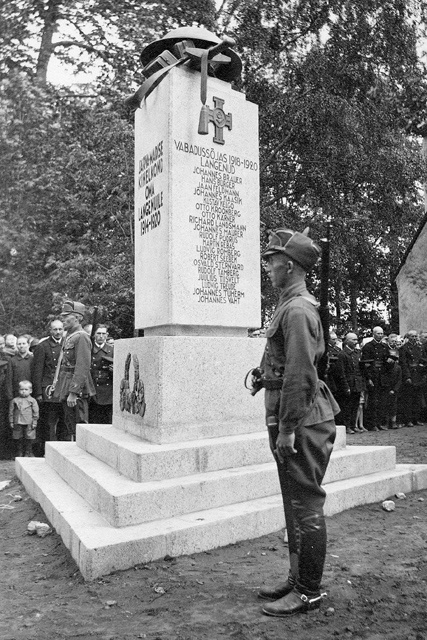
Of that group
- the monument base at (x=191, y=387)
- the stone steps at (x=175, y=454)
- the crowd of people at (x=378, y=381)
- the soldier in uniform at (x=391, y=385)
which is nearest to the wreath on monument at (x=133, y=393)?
the monument base at (x=191, y=387)

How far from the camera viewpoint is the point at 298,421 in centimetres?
356

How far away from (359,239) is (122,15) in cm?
851

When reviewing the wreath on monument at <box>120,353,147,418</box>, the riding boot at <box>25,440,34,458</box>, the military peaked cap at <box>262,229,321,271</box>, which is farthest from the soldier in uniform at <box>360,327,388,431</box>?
the military peaked cap at <box>262,229,321,271</box>

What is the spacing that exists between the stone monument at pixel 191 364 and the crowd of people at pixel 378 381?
6140mm

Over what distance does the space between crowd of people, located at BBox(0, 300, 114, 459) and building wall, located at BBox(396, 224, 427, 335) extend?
45.4ft

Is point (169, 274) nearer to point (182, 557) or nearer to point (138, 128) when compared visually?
point (138, 128)

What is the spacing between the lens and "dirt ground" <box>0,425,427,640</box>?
3.47m

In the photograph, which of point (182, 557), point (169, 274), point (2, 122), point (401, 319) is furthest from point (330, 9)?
point (182, 557)

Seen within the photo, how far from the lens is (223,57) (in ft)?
21.8

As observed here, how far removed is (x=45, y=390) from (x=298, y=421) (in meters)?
7.06

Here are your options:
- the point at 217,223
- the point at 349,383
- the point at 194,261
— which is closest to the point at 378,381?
the point at 349,383

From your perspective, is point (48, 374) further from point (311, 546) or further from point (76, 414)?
point (311, 546)

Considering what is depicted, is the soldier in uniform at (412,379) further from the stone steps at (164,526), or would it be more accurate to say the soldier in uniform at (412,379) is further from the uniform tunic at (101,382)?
the stone steps at (164,526)

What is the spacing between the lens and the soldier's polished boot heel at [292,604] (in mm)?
3580
